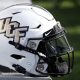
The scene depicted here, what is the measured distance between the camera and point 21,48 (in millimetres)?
4320

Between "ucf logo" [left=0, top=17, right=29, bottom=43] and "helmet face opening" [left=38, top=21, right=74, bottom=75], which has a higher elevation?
"ucf logo" [left=0, top=17, right=29, bottom=43]

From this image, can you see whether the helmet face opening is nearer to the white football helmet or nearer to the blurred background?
the white football helmet

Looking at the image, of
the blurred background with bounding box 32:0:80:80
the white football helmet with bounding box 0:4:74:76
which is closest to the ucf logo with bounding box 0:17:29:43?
the white football helmet with bounding box 0:4:74:76

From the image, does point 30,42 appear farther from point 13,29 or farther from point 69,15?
point 69,15

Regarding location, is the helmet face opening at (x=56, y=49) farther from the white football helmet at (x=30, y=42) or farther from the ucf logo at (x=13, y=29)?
the ucf logo at (x=13, y=29)

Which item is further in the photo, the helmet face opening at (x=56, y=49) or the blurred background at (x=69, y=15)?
the blurred background at (x=69, y=15)

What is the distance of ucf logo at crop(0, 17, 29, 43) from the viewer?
14.2 feet

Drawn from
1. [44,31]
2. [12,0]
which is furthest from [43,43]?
[12,0]

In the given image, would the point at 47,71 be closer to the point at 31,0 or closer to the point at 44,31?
the point at 44,31

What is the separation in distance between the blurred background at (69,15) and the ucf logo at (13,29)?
4.00ft

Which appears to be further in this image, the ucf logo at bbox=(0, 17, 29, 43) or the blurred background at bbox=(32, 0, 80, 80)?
the blurred background at bbox=(32, 0, 80, 80)

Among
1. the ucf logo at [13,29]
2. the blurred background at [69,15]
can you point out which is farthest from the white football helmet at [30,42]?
the blurred background at [69,15]

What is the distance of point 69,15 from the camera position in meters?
5.69

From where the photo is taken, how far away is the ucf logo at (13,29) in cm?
432
